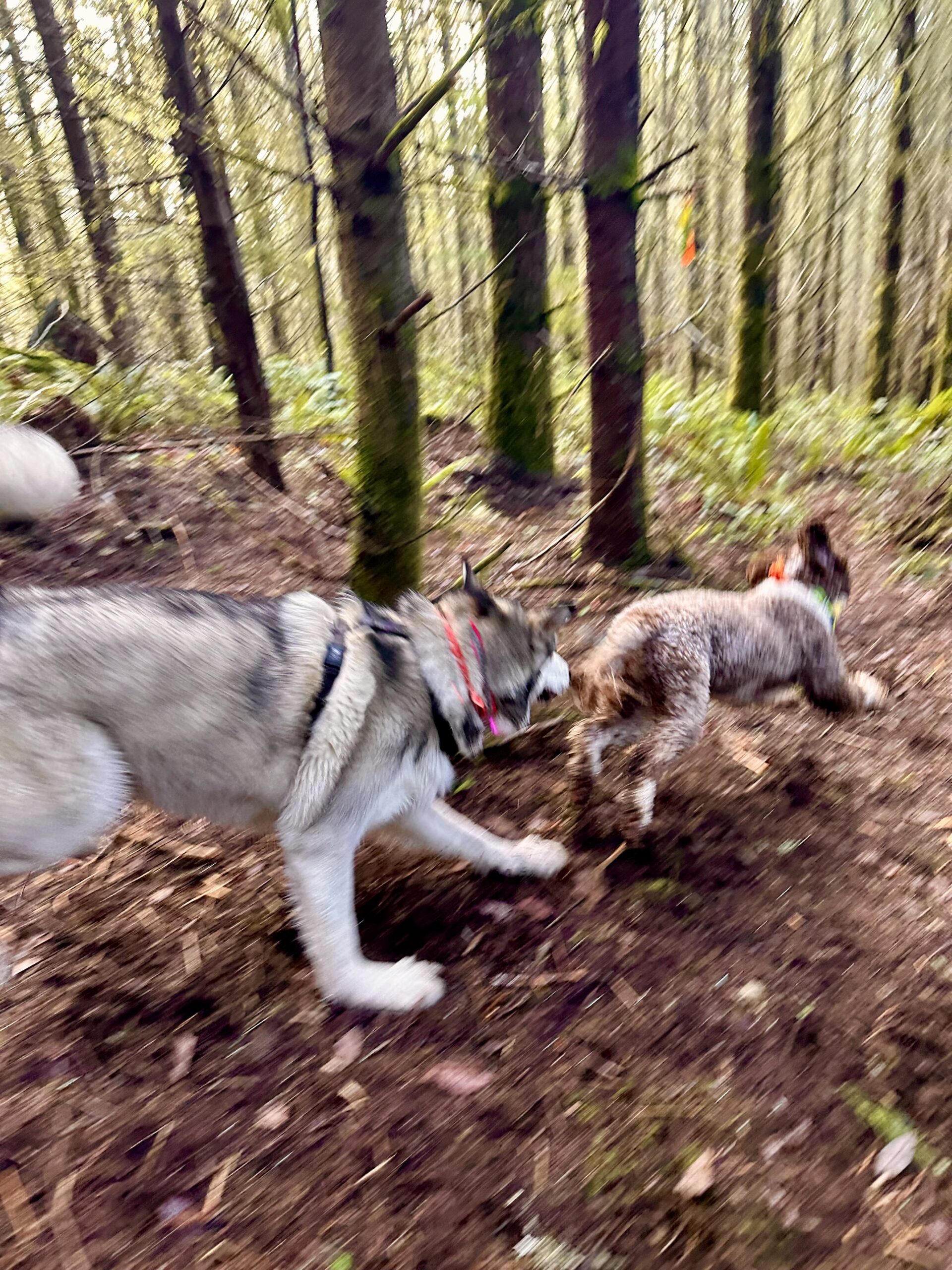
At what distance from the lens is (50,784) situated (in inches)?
101

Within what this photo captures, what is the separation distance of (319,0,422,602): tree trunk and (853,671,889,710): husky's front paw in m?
2.42

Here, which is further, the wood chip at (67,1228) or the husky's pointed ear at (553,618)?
the husky's pointed ear at (553,618)

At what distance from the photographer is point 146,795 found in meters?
2.90

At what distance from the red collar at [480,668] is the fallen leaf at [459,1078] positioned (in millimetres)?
1240

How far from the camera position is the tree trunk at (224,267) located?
638 centimetres

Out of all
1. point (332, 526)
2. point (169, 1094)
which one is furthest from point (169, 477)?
point (169, 1094)

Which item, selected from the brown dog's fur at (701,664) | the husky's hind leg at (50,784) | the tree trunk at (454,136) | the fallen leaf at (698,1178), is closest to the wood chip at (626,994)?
the fallen leaf at (698,1178)

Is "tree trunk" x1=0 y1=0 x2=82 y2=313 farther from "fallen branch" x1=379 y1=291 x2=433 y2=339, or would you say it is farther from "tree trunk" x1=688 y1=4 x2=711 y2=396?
"tree trunk" x1=688 y1=4 x2=711 y2=396

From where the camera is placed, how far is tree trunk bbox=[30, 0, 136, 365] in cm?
665

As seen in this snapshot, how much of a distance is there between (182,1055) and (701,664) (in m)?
2.52

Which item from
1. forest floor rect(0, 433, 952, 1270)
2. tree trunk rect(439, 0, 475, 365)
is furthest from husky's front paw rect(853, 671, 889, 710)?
tree trunk rect(439, 0, 475, 365)

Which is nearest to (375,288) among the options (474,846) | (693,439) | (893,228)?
(474,846)

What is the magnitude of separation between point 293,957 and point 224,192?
6.29m

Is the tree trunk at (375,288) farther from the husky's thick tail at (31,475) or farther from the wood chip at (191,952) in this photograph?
the husky's thick tail at (31,475)
